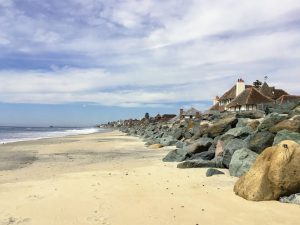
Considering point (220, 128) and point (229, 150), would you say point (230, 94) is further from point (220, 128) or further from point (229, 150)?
point (229, 150)

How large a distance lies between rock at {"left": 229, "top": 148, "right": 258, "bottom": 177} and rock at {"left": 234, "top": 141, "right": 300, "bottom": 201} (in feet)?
7.23

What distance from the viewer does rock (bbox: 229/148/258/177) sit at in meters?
10.2

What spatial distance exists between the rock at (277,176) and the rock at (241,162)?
7.23ft

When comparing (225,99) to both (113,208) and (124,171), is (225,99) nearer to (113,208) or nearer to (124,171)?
(124,171)

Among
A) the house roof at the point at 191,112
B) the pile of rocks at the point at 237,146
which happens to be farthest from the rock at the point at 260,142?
the house roof at the point at 191,112

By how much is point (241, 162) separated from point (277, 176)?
279 cm

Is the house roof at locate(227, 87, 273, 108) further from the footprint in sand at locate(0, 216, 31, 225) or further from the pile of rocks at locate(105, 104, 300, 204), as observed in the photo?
the footprint in sand at locate(0, 216, 31, 225)

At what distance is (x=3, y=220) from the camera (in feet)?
22.5

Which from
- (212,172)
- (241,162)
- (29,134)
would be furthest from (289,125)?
(29,134)

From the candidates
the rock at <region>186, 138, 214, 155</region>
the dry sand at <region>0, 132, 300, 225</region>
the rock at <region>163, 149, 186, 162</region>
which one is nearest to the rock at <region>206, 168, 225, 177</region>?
the dry sand at <region>0, 132, 300, 225</region>

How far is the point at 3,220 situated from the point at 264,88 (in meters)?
48.0

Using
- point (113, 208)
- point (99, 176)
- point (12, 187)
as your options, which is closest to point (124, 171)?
point (99, 176)

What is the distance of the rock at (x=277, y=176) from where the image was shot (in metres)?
7.59

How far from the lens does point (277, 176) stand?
7590mm
